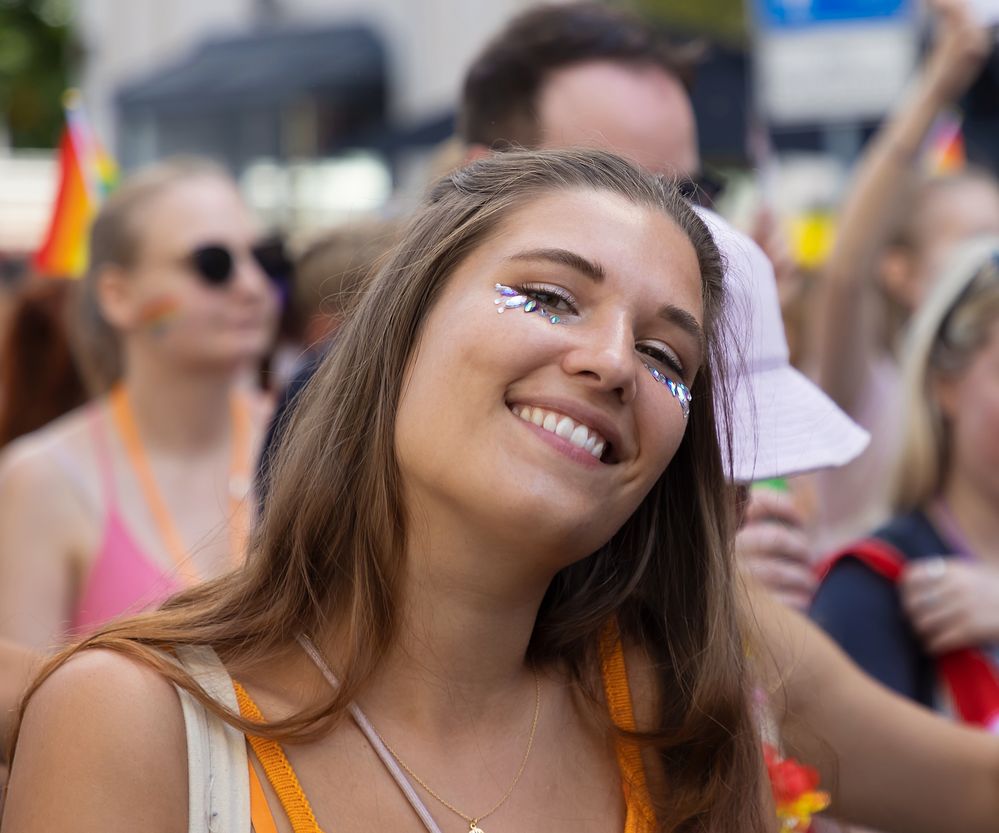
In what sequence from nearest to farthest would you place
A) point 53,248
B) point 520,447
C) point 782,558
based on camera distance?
point 520,447
point 782,558
point 53,248

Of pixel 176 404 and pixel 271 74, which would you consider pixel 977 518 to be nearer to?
pixel 176 404

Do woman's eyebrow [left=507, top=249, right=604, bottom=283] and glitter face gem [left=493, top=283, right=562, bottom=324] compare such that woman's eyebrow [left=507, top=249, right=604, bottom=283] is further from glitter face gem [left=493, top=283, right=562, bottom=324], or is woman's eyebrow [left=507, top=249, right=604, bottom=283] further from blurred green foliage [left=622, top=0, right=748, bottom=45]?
blurred green foliage [left=622, top=0, right=748, bottom=45]

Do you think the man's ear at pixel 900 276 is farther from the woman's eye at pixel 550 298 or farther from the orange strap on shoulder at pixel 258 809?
the orange strap on shoulder at pixel 258 809

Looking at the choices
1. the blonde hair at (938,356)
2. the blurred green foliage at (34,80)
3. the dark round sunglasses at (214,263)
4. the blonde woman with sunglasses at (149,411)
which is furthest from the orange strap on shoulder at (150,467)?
the blurred green foliage at (34,80)

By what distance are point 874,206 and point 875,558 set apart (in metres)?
1.53

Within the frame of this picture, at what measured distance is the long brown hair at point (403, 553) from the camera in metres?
1.97

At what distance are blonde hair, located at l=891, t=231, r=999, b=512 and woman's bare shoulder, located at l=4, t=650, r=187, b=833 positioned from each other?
2159mm

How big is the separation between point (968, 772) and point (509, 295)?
4.08 feet

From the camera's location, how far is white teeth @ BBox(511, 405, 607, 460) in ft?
6.20

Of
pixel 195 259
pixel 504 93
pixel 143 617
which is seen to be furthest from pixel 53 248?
pixel 143 617

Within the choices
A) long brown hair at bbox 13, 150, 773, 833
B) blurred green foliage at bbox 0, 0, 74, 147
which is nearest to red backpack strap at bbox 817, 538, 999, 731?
long brown hair at bbox 13, 150, 773, 833

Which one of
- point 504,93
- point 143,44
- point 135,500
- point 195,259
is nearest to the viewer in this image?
point 504,93

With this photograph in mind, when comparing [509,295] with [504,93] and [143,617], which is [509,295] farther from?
[504,93]

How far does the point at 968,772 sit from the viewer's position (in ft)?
8.41
